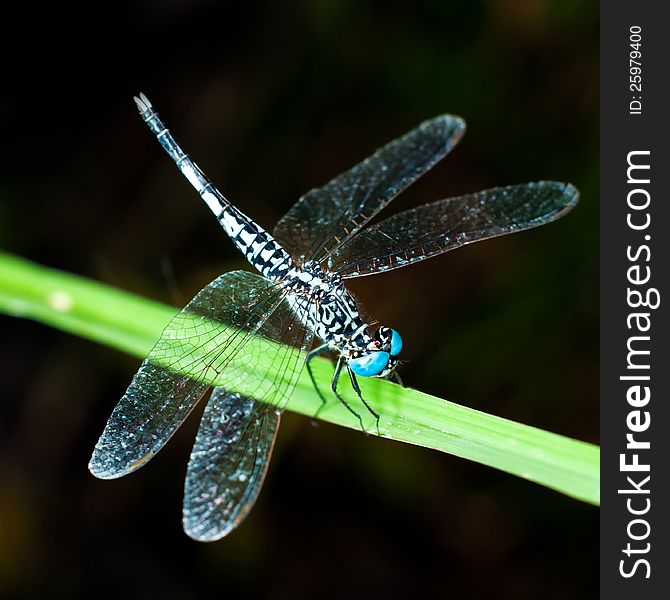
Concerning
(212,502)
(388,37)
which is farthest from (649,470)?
(388,37)

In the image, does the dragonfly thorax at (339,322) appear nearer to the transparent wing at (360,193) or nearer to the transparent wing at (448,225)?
the transparent wing at (448,225)

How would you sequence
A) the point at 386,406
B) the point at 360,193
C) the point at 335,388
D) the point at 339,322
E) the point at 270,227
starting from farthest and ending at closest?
the point at 270,227
the point at 360,193
the point at 339,322
the point at 335,388
the point at 386,406

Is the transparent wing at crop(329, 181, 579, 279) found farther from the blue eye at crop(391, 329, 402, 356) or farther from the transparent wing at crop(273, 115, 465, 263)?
the blue eye at crop(391, 329, 402, 356)

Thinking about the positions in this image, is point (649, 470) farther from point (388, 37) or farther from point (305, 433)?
point (388, 37)

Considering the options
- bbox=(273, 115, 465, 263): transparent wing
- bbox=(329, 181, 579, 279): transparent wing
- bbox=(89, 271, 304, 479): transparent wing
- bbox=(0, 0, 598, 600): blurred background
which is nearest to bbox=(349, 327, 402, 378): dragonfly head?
bbox=(89, 271, 304, 479): transparent wing

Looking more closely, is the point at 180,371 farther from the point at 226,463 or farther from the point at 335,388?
the point at 335,388

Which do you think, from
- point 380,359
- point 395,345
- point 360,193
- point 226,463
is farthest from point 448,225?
point 226,463

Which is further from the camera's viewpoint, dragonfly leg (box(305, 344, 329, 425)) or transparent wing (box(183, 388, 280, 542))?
dragonfly leg (box(305, 344, 329, 425))
